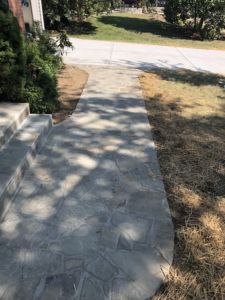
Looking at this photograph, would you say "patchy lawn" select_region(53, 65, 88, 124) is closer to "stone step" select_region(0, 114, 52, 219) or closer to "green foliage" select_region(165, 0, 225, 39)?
"stone step" select_region(0, 114, 52, 219)

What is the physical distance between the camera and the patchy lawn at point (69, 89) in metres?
5.51

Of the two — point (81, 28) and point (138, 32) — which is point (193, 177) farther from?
point (138, 32)

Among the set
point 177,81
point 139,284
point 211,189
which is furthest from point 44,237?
point 177,81

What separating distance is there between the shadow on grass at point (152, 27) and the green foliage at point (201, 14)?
0.72 metres

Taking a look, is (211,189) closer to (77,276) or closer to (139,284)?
(139,284)

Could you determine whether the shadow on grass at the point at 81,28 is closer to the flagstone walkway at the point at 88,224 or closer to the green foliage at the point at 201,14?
the green foliage at the point at 201,14

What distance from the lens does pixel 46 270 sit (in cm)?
246

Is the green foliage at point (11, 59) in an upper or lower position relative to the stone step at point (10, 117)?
upper

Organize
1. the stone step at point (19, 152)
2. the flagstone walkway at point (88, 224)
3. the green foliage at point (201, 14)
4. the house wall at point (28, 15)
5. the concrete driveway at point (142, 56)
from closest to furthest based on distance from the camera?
the flagstone walkway at point (88, 224)
the stone step at point (19, 152)
the concrete driveway at point (142, 56)
the house wall at point (28, 15)
the green foliage at point (201, 14)

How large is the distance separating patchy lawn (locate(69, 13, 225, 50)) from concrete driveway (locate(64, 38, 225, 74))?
1424mm

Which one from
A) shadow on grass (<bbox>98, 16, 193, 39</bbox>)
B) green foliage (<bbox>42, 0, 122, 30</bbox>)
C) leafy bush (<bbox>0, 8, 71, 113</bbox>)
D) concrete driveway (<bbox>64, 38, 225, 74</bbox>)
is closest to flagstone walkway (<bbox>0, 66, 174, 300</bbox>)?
leafy bush (<bbox>0, 8, 71, 113</bbox>)

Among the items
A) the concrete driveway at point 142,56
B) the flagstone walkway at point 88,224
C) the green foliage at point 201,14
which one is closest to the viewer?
the flagstone walkway at point 88,224

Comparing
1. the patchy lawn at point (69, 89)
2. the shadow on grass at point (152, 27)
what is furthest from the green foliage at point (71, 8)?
the patchy lawn at point (69, 89)

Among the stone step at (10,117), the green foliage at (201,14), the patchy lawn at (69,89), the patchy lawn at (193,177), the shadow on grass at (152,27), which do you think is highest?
the green foliage at (201,14)
